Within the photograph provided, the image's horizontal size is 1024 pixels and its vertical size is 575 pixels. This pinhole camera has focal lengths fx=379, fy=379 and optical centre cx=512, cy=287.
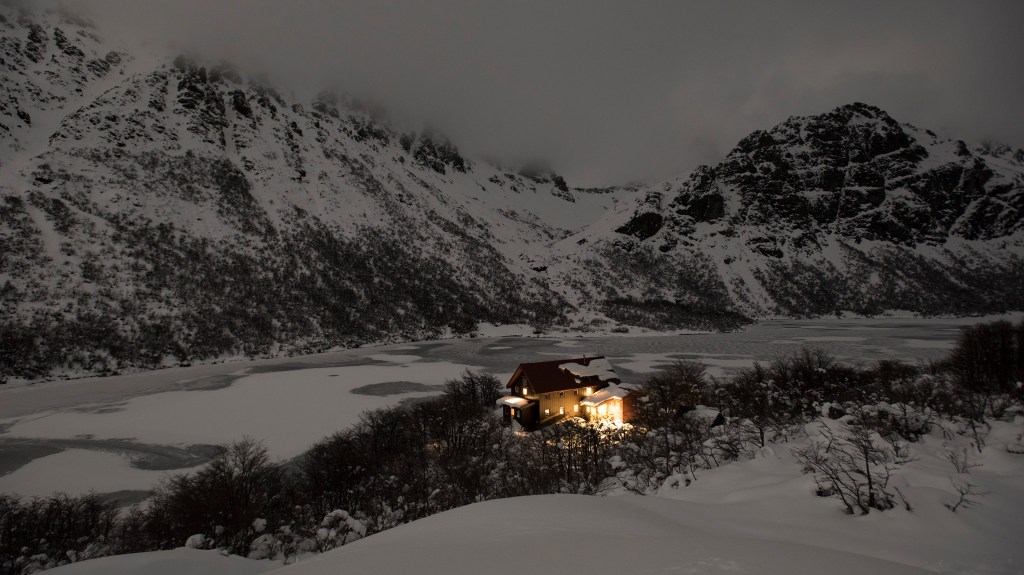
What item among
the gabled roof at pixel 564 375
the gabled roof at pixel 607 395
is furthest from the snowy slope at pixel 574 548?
the gabled roof at pixel 564 375

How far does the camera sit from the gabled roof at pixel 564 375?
33.4 metres

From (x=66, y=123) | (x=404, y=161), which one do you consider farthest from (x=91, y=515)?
(x=404, y=161)

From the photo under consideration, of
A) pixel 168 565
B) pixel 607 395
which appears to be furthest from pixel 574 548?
pixel 607 395

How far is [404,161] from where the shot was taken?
583 feet

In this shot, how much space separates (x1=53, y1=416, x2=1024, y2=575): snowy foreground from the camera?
11.8ft

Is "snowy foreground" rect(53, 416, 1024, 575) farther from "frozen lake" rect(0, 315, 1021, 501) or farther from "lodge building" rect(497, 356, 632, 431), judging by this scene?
"lodge building" rect(497, 356, 632, 431)

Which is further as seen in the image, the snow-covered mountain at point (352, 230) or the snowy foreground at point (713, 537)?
the snow-covered mountain at point (352, 230)

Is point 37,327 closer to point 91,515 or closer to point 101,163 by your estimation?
point 101,163

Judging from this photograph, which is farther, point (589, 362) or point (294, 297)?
point (294, 297)

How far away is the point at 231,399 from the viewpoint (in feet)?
118

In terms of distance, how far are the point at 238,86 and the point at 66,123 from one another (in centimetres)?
6299

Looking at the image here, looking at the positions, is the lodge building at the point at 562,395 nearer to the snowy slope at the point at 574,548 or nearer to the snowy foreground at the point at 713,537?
the snowy foreground at the point at 713,537

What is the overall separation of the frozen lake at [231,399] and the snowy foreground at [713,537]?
2280cm

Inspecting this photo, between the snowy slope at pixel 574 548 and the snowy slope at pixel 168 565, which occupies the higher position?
the snowy slope at pixel 574 548
